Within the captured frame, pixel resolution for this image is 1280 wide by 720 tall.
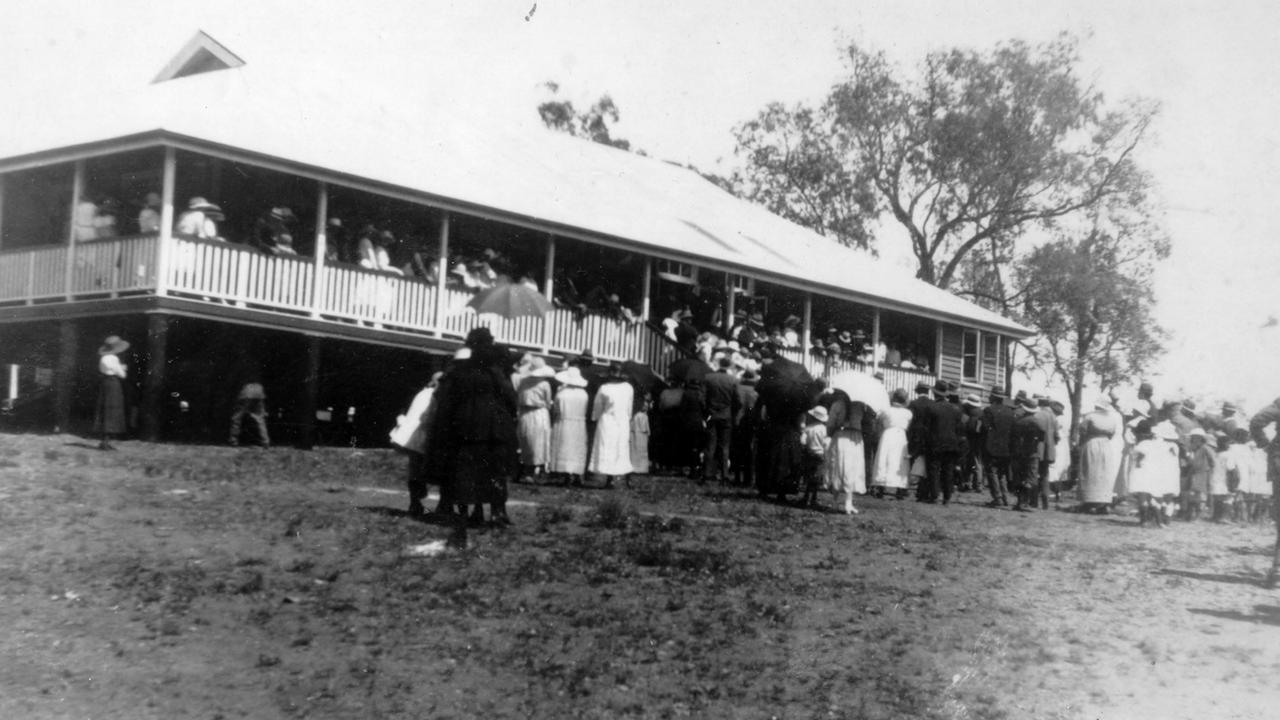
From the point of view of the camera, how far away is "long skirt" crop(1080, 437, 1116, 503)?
1802 cm

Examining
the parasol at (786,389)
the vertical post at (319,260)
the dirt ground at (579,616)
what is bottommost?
the dirt ground at (579,616)

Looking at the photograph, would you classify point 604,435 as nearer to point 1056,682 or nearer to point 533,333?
point 533,333

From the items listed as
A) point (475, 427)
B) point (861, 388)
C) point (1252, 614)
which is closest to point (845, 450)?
point (861, 388)

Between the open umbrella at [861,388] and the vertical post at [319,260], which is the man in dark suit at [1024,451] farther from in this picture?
the vertical post at [319,260]

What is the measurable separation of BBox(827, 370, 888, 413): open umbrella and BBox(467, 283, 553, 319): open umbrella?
14.2 feet

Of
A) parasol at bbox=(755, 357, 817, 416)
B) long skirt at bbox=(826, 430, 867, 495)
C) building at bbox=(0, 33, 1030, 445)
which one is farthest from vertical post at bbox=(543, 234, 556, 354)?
long skirt at bbox=(826, 430, 867, 495)

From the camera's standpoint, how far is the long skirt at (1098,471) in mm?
18016

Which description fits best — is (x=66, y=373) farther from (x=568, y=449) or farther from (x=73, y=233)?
(x=568, y=449)

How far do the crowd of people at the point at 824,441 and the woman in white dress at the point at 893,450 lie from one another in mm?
19

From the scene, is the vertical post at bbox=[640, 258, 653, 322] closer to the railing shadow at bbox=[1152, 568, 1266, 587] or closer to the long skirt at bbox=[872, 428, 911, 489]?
the long skirt at bbox=[872, 428, 911, 489]

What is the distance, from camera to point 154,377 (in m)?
16.9

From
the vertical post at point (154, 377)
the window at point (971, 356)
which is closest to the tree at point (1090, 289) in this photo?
the window at point (971, 356)

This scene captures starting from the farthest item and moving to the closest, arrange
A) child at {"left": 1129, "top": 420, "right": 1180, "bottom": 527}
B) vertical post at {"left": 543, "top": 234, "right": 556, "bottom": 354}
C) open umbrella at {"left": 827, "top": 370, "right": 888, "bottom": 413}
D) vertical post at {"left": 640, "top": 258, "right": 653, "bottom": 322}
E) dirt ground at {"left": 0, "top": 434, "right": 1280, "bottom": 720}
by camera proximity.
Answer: vertical post at {"left": 640, "top": 258, "right": 653, "bottom": 322}
vertical post at {"left": 543, "top": 234, "right": 556, "bottom": 354}
child at {"left": 1129, "top": 420, "right": 1180, "bottom": 527}
open umbrella at {"left": 827, "top": 370, "right": 888, "bottom": 413}
dirt ground at {"left": 0, "top": 434, "right": 1280, "bottom": 720}

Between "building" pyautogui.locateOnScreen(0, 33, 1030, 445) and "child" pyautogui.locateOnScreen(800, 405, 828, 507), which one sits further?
"building" pyautogui.locateOnScreen(0, 33, 1030, 445)
